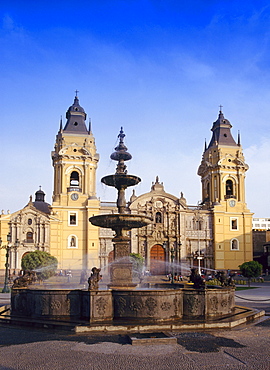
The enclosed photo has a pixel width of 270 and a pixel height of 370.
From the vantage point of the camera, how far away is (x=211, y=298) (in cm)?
1107

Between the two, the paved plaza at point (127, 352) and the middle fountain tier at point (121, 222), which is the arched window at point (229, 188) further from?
the paved plaza at point (127, 352)

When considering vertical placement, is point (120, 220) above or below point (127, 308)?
above

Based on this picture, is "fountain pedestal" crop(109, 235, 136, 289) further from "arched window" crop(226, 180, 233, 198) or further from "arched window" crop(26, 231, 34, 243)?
"arched window" crop(226, 180, 233, 198)

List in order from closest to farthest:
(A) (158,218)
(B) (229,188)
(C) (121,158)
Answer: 1. (C) (121,158)
2. (A) (158,218)
3. (B) (229,188)

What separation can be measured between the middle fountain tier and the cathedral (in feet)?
107

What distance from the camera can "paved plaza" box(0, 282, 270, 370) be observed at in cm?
686

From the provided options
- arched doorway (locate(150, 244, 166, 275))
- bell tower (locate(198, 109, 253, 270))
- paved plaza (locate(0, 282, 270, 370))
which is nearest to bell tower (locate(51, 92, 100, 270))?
arched doorway (locate(150, 244, 166, 275))

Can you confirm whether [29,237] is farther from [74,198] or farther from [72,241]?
[74,198]

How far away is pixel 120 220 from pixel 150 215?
35294 mm

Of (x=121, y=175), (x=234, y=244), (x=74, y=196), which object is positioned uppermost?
(x=74, y=196)

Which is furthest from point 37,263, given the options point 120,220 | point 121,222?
point 120,220

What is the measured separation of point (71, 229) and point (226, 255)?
2074 cm

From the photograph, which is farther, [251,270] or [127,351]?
[251,270]

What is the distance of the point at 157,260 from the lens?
52.4 meters
